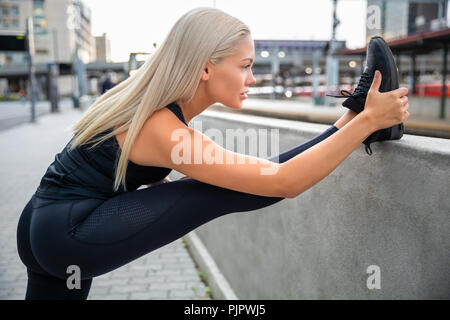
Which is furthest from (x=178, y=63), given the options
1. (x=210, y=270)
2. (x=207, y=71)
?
(x=210, y=270)

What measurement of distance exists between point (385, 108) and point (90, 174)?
3.48ft

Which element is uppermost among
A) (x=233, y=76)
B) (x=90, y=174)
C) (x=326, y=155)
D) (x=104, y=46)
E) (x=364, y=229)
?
(x=104, y=46)

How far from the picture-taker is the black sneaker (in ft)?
4.85

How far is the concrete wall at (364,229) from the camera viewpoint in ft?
4.19

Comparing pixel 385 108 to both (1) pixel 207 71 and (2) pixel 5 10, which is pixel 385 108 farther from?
(2) pixel 5 10

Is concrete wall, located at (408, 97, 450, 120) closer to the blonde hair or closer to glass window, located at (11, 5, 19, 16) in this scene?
the blonde hair

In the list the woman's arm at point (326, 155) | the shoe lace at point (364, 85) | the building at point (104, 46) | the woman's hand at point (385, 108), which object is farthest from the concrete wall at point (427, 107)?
the woman's arm at point (326, 155)

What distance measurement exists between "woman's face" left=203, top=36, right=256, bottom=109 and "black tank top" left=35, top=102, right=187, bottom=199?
363 mm

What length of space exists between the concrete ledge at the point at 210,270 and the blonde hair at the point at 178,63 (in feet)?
5.83

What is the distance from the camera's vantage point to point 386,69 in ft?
5.05

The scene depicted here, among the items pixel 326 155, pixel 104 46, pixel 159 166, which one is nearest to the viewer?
pixel 326 155

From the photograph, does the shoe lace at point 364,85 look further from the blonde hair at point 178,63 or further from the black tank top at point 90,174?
the black tank top at point 90,174

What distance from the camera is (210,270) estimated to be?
346 cm
